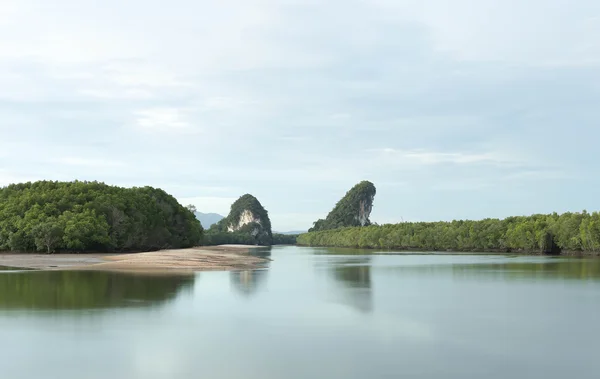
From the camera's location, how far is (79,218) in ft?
227

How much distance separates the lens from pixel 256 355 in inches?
549

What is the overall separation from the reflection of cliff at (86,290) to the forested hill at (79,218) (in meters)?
33.1

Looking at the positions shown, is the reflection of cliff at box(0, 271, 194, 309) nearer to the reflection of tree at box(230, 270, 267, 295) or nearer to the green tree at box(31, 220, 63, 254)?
the reflection of tree at box(230, 270, 267, 295)

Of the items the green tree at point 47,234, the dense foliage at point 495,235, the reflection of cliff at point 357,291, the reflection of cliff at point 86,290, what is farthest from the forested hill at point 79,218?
the dense foliage at point 495,235

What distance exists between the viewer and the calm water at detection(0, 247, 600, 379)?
41.7ft

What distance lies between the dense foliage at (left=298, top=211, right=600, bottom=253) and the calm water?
57.9 meters

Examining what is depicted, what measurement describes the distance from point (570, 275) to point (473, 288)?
39.7ft

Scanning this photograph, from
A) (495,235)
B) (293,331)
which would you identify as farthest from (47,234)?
(495,235)

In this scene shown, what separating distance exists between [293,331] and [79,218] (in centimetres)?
5775

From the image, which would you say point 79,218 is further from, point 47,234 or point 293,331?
point 293,331

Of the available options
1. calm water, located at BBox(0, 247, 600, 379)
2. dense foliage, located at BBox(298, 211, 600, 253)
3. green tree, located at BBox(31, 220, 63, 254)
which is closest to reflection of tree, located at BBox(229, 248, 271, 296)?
calm water, located at BBox(0, 247, 600, 379)

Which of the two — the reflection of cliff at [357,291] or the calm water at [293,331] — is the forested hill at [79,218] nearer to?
the reflection of cliff at [357,291]

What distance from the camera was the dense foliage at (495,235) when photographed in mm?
83000

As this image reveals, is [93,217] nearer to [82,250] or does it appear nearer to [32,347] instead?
[82,250]
